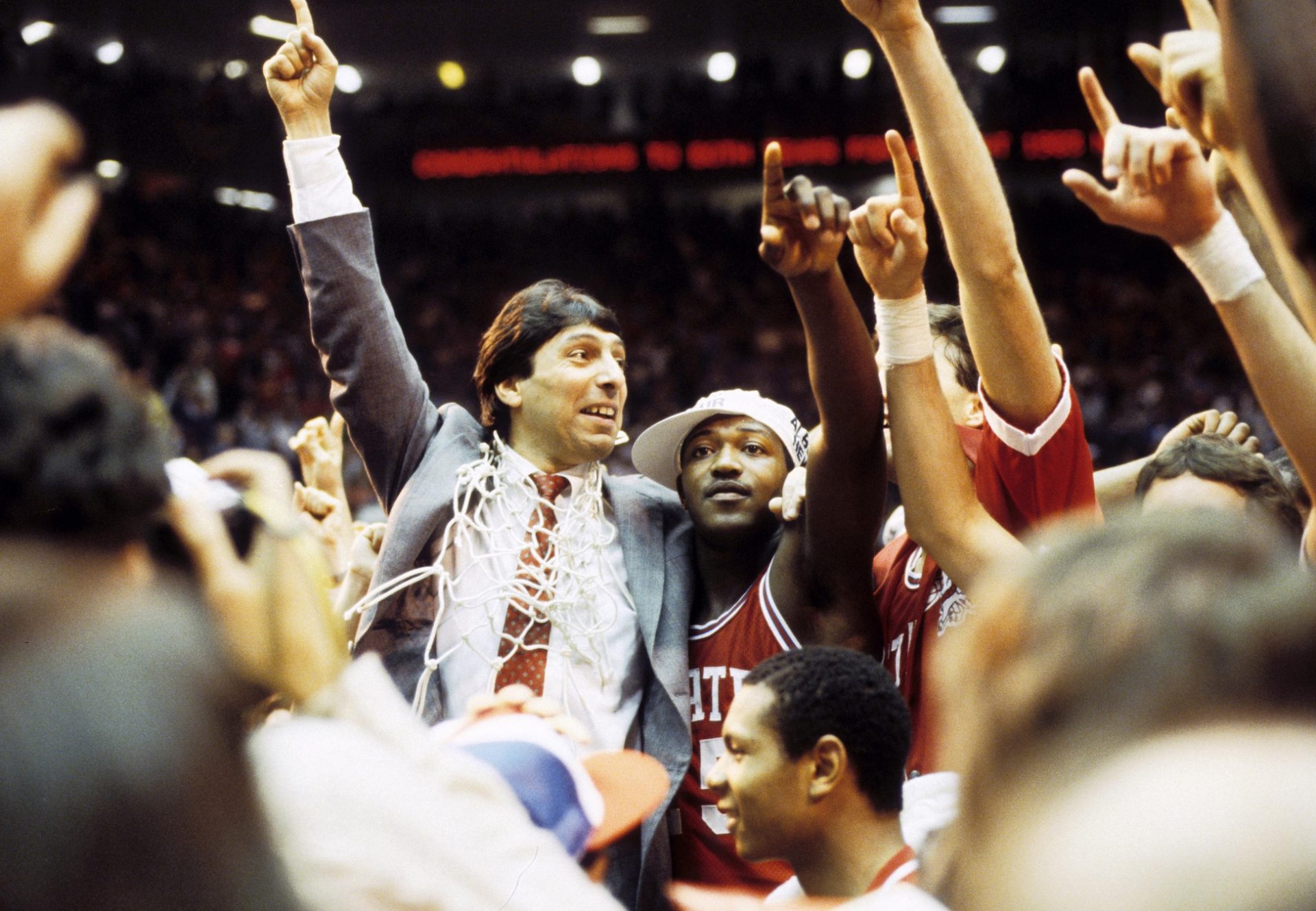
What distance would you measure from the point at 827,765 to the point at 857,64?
1350cm

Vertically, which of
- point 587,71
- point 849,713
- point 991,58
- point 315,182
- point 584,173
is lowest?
point 849,713

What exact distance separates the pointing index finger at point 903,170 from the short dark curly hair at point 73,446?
1.34 meters

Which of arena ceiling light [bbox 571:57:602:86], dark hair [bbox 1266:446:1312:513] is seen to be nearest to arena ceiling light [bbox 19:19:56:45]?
arena ceiling light [bbox 571:57:602:86]

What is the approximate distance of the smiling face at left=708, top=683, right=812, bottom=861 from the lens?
1.74 m

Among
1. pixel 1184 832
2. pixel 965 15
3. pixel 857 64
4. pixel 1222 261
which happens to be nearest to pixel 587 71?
pixel 857 64

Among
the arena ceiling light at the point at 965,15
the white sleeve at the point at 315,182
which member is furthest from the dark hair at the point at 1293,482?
the arena ceiling light at the point at 965,15

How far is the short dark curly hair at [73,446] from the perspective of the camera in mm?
797

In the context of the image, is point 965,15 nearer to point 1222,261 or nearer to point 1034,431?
point 1034,431

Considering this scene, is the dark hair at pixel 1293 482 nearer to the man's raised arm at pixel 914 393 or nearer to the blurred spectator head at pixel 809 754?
the man's raised arm at pixel 914 393

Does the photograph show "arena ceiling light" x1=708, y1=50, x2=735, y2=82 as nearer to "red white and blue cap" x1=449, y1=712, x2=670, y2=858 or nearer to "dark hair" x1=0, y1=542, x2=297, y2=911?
"red white and blue cap" x1=449, y1=712, x2=670, y2=858

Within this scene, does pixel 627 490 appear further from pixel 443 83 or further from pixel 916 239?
pixel 443 83

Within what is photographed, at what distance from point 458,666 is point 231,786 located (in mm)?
1615

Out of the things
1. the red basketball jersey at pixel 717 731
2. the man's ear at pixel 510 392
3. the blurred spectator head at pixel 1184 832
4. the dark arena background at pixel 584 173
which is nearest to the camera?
the blurred spectator head at pixel 1184 832

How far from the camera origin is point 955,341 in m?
2.56
